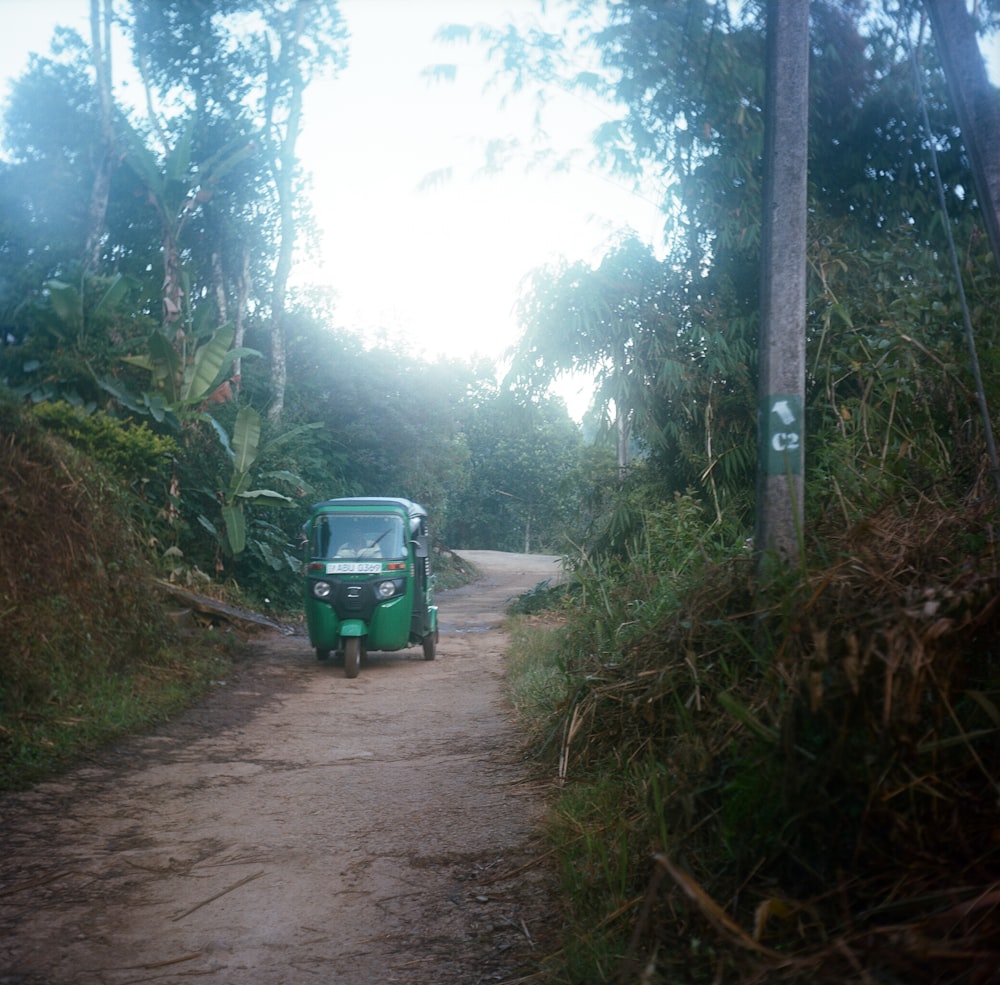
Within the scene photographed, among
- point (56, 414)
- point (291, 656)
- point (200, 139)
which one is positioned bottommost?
point (291, 656)

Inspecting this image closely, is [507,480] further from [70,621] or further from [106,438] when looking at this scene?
[70,621]

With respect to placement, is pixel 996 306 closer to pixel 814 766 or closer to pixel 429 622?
pixel 814 766

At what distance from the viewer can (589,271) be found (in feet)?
43.5

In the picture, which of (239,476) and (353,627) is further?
(239,476)

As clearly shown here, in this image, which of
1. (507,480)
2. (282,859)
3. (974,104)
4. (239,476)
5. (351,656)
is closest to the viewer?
(282,859)

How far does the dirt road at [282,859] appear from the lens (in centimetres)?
420

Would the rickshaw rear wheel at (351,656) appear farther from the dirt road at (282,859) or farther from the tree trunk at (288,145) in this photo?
the tree trunk at (288,145)

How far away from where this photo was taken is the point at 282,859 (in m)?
5.50

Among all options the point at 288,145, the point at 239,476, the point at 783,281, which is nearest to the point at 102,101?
the point at 288,145

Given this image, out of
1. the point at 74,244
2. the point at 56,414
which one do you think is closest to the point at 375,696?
the point at 56,414

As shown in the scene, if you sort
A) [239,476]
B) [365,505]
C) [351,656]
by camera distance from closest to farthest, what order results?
[351,656] < [365,505] < [239,476]

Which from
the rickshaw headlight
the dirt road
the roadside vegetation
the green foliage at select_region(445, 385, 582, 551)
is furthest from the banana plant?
the green foliage at select_region(445, 385, 582, 551)

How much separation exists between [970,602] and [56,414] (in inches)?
495

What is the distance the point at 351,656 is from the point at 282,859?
24.7 ft
